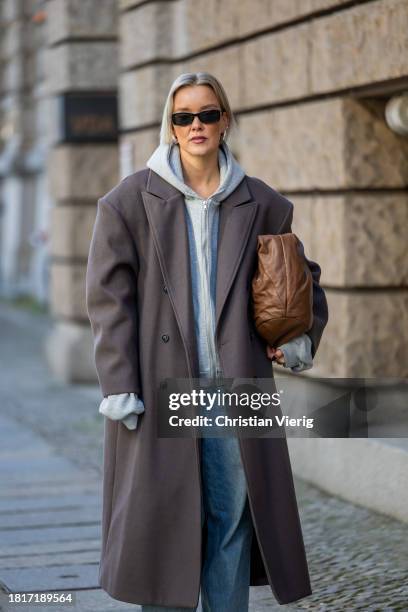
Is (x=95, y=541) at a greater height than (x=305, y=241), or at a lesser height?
lesser

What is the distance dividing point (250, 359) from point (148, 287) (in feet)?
A: 1.22

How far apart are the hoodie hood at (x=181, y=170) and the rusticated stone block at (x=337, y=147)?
2.78 m

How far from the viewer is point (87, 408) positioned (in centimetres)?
999

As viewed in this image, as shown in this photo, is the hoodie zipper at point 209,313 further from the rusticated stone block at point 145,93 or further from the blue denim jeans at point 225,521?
the rusticated stone block at point 145,93

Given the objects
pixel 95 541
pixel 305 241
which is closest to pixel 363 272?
pixel 305 241

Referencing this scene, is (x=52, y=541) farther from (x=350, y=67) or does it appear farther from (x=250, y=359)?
(x=350, y=67)

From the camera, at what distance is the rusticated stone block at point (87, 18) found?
1140 centimetres

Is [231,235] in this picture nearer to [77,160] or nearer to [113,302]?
[113,302]

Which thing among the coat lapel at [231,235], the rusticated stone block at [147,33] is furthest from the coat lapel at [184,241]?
the rusticated stone block at [147,33]

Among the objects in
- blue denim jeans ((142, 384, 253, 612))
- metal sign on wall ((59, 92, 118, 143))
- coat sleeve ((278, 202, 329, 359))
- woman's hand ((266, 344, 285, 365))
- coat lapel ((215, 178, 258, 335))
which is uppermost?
metal sign on wall ((59, 92, 118, 143))

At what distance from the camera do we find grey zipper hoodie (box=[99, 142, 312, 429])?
3982 millimetres

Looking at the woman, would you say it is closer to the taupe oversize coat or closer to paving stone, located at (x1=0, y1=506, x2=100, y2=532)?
the taupe oversize coat

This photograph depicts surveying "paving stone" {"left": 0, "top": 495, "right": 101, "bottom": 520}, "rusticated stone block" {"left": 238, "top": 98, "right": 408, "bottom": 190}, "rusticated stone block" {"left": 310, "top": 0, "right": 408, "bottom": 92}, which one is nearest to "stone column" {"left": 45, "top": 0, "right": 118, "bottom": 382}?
"rusticated stone block" {"left": 238, "top": 98, "right": 408, "bottom": 190}

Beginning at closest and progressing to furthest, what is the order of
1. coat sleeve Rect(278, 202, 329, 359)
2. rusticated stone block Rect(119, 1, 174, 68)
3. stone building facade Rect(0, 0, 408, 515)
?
coat sleeve Rect(278, 202, 329, 359) → stone building facade Rect(0, 0, 408, 515) → rusticated stone block Rect(119, 1, 174, 68)
